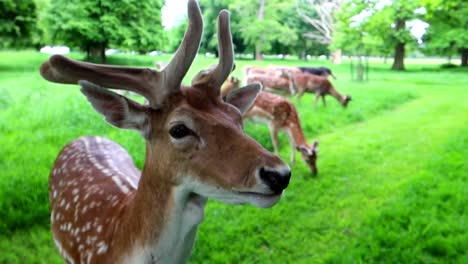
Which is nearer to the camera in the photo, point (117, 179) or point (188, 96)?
point (188, 96)

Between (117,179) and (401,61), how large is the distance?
77.4 ft

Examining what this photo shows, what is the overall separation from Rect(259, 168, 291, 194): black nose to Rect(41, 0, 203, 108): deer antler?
0.54 m

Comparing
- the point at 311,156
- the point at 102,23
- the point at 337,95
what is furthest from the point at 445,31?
the point at 311,156

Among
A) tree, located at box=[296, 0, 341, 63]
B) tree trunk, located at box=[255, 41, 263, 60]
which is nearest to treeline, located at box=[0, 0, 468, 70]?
tree trunk, located at box=[255, 41, 263, 60]

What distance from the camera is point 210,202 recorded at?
4.45 m

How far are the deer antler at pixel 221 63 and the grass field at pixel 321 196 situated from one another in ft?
6.65

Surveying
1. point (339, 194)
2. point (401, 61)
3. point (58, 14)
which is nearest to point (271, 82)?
point (339, 194)

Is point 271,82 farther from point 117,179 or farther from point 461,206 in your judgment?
point 117,179

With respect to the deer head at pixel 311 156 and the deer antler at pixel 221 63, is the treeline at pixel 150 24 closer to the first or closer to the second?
the deer head at pixel 311 156

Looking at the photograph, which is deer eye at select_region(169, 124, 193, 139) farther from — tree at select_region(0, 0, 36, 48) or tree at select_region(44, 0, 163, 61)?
tree at select_region(0, 0, 36, 48)

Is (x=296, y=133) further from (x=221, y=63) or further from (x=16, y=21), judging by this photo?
(x=16, y=21)

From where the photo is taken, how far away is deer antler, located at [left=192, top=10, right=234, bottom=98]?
171 centimetres

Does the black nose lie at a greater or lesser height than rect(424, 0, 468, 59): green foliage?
lesser

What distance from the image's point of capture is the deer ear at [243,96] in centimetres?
203
